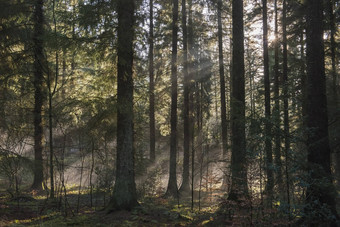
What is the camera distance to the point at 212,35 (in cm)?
1888

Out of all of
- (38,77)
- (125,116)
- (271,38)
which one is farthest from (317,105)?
(38,77)

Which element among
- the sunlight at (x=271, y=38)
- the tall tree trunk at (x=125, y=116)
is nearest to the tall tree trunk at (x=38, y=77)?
the tall tree trunk at (x=125, y=116)

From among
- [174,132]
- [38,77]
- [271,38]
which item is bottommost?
[174,132]

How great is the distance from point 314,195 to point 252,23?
12.6 meters

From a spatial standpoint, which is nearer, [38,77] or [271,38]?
[38,77]

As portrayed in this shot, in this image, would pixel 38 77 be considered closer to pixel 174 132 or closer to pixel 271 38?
pixel 174 132

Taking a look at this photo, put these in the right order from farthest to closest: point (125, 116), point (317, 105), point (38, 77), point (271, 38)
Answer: point (271, 38), point (38, 77), point (125, 116), point (317, 105)

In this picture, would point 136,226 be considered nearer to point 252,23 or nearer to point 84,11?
Answer: point 84,11

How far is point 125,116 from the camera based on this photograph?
8.94 m

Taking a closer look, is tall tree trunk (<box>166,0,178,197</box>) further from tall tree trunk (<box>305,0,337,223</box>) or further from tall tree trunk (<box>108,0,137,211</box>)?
tall tree trunk (<box>305,0,337,223</box>)

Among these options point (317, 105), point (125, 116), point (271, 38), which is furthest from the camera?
point (271, 38)

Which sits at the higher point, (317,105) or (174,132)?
(317,105)

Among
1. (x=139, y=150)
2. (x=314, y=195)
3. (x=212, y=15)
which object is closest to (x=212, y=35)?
(x=212, y=15)

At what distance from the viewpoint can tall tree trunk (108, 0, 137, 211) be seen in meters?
8.57
